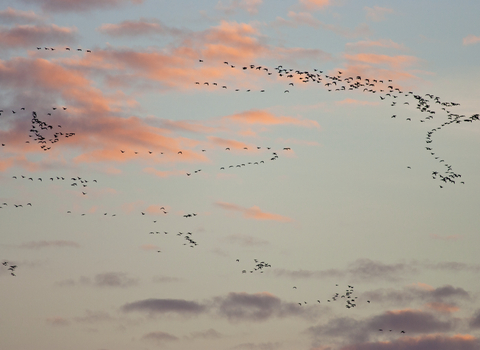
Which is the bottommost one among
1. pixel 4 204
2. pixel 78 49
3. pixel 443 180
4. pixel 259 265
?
pixel 259 265

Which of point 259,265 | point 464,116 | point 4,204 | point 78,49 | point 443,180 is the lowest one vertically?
point 259,265

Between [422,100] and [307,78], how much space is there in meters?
21.3

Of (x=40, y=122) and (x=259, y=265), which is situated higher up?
(x=40, y=122)

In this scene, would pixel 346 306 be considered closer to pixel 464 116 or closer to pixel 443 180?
pixel 443 180

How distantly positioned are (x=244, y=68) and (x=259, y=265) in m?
46.0

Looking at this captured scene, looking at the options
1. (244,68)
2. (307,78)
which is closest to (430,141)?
(307,78)

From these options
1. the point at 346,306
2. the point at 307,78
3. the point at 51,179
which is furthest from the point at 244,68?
the point at 346,306

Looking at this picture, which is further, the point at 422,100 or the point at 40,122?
the point at 40,122

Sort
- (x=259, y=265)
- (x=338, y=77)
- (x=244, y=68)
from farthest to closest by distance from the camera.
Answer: (x=259, y=265) < (x=338, y=77) < (x=244, y=68)

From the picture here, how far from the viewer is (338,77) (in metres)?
117

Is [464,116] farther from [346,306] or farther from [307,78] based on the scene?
[346,306]

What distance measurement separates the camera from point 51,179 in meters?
128

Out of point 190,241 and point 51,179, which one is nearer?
point 51,179

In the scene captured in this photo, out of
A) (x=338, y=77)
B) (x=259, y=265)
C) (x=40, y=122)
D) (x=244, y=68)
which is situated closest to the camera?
(x=244, y=68)
